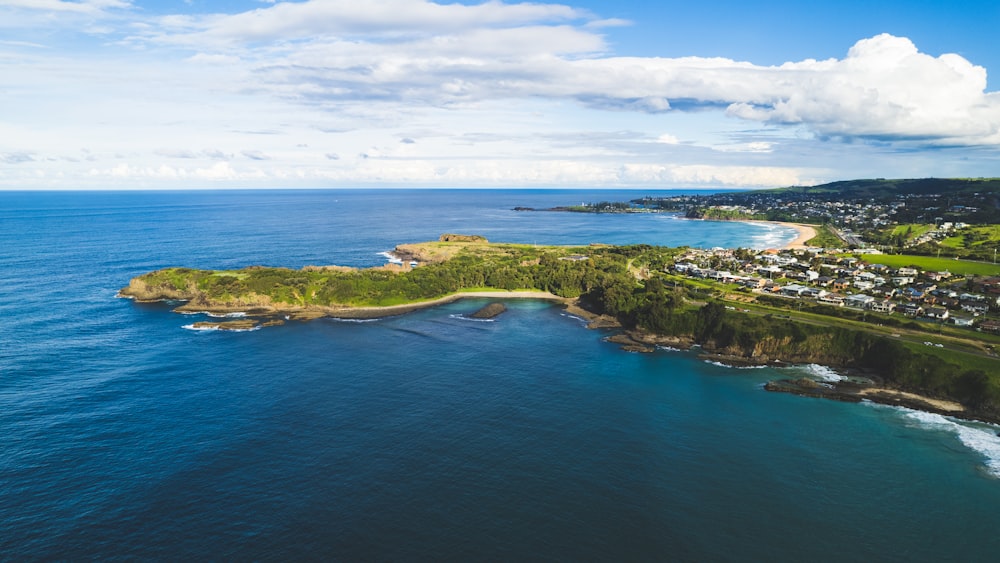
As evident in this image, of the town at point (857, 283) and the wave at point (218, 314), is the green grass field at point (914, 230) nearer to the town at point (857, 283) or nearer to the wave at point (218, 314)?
the town at point (857, 283)

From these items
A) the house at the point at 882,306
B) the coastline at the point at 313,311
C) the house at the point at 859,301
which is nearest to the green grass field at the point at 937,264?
the house at the point at 859,301

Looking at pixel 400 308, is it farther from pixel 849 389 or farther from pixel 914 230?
pixel 914 230

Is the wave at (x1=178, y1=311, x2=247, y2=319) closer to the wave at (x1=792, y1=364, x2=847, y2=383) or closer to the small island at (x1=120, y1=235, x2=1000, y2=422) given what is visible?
the small island at (x1=120, y1=235, x2=1000, y2=422)

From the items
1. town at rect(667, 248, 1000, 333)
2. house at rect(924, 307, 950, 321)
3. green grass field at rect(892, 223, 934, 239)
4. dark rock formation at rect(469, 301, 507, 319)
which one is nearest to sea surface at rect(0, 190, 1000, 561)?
dark rock formation at rect(469, 301, 507, 319)

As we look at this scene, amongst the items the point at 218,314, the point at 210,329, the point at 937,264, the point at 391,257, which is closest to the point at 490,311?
the point at 210,329

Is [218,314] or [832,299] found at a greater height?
[832,299]
